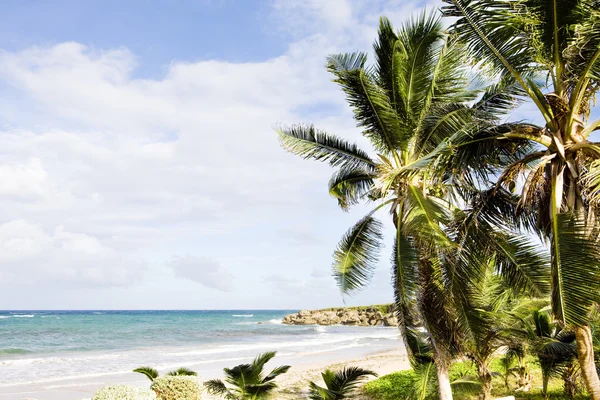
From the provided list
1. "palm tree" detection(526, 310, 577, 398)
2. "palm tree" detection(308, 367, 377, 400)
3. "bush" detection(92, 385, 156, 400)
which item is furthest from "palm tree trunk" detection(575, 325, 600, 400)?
"bush" detection(92, 385, 156, 400)

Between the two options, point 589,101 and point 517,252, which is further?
point 517,252

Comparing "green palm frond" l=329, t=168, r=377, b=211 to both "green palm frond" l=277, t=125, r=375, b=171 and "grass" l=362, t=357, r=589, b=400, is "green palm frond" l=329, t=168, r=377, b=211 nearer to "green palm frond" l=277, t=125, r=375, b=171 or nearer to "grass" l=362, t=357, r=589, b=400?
"green palm frond" l=277, t=125, r=375, b=171

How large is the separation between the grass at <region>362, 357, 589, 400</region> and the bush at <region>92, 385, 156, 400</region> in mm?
6103

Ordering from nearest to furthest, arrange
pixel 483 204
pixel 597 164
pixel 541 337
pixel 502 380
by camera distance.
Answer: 1. pixel 597 164
2. pixel 483 204
3. pixel 541 337
4. pixel 502 380

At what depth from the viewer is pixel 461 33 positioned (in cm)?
710

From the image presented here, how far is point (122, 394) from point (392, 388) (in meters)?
9.70

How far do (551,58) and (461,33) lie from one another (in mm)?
1180

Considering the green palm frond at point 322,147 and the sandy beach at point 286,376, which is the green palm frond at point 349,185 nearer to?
the green palm frond at point 322,147

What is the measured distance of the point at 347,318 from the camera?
63.5 m

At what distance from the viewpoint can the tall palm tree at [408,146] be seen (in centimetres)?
853

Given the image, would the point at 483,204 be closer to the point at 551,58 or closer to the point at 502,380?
the point at 551,58

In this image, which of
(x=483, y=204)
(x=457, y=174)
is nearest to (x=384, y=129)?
(x=457, y=174)

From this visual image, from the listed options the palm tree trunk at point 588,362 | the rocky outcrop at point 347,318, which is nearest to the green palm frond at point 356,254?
the palm tree trunk at point 588,362

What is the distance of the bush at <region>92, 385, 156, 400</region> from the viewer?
6.62m
